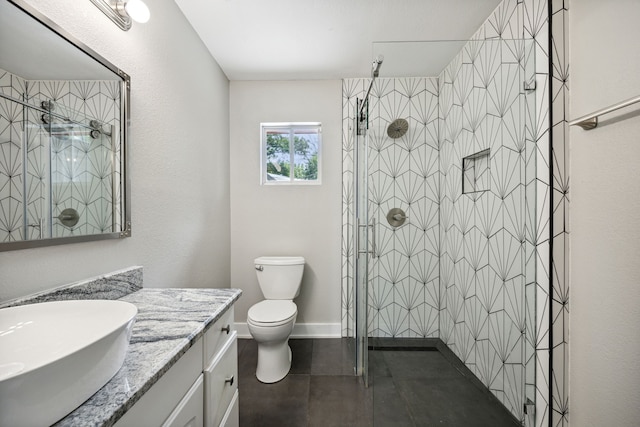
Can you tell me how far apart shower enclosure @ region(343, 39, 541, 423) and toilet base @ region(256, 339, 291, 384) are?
0.59 metres

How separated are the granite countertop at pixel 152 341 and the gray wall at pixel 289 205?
53.2 inches

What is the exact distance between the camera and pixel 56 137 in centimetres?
85

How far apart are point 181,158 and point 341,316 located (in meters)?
1.92

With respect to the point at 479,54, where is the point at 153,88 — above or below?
below

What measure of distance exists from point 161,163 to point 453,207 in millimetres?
1742

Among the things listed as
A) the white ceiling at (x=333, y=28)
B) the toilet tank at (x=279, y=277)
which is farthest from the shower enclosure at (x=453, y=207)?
the toilet tank at (x=279, y=277)

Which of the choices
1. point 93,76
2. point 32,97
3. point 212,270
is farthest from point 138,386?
point 212,270

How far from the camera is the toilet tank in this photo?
226 centimetres

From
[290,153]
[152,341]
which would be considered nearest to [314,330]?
[290,153]

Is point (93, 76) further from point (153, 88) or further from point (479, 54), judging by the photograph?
point (479, 54)

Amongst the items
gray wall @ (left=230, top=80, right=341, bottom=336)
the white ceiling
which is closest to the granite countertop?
gray wall @ (left=230, top=80, right=341, bottom=336)

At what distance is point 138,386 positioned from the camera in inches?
20.5

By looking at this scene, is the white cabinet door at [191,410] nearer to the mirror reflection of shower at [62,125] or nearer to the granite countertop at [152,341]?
the granite countertop at [152,341]

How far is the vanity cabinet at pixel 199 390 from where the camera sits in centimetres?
60
